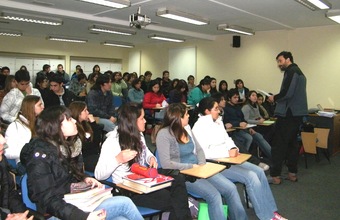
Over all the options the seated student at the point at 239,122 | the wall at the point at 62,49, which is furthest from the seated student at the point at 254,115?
the wall at the point at 62,49

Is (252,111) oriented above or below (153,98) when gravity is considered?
below

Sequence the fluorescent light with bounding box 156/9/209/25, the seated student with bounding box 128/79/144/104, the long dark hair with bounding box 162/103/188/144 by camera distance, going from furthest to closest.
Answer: the seated student with bounding box 128/79/144/104
the fluorescent light with bounding box 156/9/209/25
the long dark hair with bounding box 162/103/188/144

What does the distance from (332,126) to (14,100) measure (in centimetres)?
586

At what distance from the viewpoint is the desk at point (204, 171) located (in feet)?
8.07

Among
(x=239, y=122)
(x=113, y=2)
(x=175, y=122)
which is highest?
(x=113, y=2)

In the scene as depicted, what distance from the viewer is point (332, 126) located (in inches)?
249

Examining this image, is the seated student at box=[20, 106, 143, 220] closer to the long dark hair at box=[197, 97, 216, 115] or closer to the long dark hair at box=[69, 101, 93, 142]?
the long dark hair at box=[69, 101, 93, 142]

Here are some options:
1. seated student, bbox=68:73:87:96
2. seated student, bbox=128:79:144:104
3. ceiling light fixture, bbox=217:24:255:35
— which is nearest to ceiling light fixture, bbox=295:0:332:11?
ceiling light fixture, bbox=217:24:255:35

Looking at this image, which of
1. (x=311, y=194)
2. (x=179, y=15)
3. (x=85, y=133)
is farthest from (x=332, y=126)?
(x=85, y=133)

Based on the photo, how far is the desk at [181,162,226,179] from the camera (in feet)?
8.07

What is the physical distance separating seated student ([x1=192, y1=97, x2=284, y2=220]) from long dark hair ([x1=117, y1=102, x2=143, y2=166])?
0.77 metres

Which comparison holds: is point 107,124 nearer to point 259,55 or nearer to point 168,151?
point 168,151

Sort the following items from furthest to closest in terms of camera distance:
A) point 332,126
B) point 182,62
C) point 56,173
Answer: point 182,62 → point 332,126 → point 56,173

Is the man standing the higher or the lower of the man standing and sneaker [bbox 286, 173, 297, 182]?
the higher
